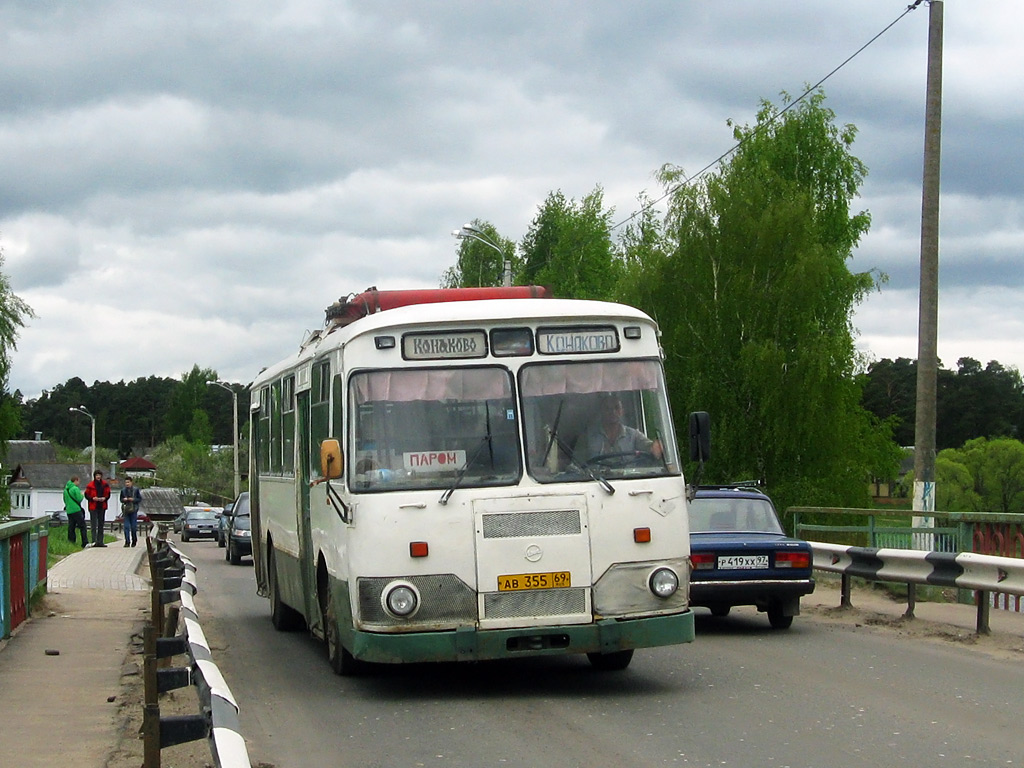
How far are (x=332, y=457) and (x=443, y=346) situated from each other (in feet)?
3.94

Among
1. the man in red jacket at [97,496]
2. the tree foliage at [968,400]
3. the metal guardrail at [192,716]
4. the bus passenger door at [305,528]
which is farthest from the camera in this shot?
the tree foliage at [968,400]

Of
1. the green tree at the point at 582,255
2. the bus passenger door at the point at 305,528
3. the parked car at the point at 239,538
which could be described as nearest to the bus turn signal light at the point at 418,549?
the bus passenger door at the point at 305,528

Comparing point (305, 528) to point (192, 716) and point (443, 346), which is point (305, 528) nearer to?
point (443, 346)

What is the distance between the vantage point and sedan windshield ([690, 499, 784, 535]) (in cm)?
1533

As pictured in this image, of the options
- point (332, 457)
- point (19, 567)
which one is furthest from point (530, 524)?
point (19, 567)

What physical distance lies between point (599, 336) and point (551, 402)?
664 millimetres

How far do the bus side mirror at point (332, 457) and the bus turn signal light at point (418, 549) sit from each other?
710mm

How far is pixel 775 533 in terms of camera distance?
50.0 ft

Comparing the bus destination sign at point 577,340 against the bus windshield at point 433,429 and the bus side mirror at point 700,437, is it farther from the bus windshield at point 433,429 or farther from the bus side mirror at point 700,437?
the bus side mirror at point 700,437

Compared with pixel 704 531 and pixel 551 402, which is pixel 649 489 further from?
pixel 704 531

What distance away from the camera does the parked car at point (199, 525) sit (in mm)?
54250

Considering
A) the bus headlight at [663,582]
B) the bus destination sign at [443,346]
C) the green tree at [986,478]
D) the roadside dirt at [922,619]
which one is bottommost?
the green tree at [986,478]

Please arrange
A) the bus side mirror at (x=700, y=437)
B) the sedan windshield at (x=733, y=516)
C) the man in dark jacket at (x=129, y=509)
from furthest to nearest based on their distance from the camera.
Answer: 1. the man in dark jacket at (x=129, y=509)
2. the sedan windshield at (x=733, y=516)
3. the bus side mirror at (x=700, y=437)

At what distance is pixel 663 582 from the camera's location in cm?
1011
